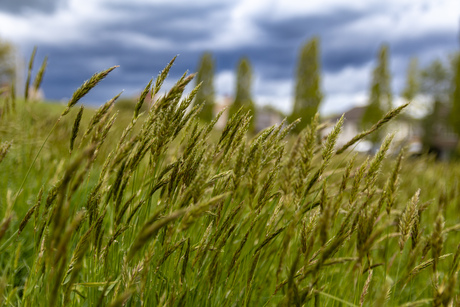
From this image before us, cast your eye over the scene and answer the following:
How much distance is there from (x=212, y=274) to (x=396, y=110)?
0.94m

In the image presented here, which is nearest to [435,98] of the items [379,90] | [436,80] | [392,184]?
[436,80]

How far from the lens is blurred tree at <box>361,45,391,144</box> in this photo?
33.1 metres

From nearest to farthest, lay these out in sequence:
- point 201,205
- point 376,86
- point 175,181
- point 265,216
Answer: point 201,205
point 175,181
point 265,216
point 376,86

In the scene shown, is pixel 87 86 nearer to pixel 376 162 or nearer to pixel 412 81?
pixel 376 162

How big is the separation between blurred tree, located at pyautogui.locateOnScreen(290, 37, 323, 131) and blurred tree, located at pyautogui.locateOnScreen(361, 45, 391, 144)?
295 inches

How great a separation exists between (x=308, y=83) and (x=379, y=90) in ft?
27.9

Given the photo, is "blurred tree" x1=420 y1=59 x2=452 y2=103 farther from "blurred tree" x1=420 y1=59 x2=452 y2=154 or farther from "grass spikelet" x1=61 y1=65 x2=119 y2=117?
"grass spikelet" x1=61 y1=65 x2=119 y2=117

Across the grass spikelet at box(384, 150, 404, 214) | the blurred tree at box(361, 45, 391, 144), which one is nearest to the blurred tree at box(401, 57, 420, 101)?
the blurred tree at box(361, 45, 391, 144)

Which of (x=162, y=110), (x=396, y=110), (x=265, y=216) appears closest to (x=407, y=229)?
(x=396, y=110)

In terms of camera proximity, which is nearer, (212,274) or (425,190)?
(212,274)

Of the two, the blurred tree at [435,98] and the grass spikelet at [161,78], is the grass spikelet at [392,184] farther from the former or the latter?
the blurred tree at [435,98]

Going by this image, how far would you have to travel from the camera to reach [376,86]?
110 feet

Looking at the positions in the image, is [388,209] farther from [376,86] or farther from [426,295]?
[376,86]

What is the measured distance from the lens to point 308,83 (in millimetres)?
28484
